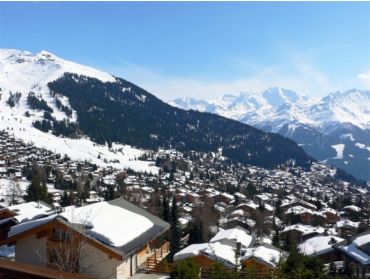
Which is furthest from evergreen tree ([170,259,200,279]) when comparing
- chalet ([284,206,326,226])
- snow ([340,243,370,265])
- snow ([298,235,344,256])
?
chalet ([284,206,326,226])

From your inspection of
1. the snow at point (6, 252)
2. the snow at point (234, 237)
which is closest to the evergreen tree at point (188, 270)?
the snow at point (6, 252)

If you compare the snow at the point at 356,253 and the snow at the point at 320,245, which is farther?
the snow at the point at 320,245

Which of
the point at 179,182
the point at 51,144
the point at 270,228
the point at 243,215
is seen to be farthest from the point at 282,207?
the point at 51,144

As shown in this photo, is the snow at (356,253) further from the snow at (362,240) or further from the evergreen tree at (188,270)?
the evergreen tree at (188,270)

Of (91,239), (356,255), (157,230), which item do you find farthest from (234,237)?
(91,239)

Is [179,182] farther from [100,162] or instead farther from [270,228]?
[270,228]

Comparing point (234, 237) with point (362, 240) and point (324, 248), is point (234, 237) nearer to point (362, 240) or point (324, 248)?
point (324, 248)

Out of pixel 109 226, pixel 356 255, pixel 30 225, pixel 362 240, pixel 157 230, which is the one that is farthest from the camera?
pixel 362 240
